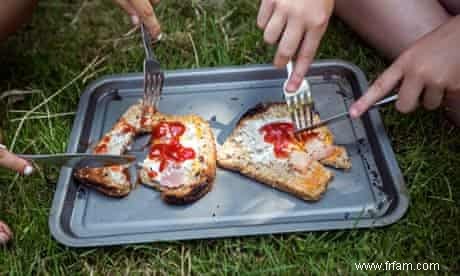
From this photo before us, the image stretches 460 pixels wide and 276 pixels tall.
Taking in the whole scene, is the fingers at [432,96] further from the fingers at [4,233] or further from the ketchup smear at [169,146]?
the fingers at [4,233]

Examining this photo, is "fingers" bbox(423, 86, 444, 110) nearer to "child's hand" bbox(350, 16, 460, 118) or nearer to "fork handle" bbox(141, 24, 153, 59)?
"child's hand" bbox(350, 16, 460, 118)

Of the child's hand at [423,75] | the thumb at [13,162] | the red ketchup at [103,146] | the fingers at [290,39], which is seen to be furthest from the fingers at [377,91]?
the thumb at [13,162]

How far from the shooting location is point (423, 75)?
149 cm

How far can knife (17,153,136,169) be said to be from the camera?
1.42 meters

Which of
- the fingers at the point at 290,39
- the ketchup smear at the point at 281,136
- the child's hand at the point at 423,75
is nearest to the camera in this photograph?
the fingers at the point at 290,39

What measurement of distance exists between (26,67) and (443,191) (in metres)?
1.59

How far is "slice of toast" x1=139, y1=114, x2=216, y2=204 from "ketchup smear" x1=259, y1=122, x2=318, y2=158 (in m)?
0.18

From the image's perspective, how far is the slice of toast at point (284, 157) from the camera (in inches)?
60.1

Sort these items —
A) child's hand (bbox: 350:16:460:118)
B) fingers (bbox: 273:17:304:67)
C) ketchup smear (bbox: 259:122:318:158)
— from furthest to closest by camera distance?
ketchup smear (bbox: 259:122:318:158) < child's hand (bbox: 350:16:460:118) < fingers (bbox: 273:17:304:67)

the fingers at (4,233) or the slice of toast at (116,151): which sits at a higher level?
the slice of toast at (116,151)

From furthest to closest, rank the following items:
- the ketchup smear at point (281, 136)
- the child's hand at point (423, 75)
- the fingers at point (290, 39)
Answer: the ketchup smear at point (281, 136) < the child's hand at point (423, 75) < the fingers at point (290, 39)

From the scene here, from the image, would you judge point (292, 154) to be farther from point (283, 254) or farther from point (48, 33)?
point (48, 33)

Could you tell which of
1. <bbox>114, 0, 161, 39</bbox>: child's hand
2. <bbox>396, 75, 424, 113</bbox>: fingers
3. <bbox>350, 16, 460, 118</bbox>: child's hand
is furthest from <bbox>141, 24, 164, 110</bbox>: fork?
<bbox>396, 75, 424, 113</bbox>: fingers

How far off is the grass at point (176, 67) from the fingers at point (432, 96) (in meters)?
0.19
